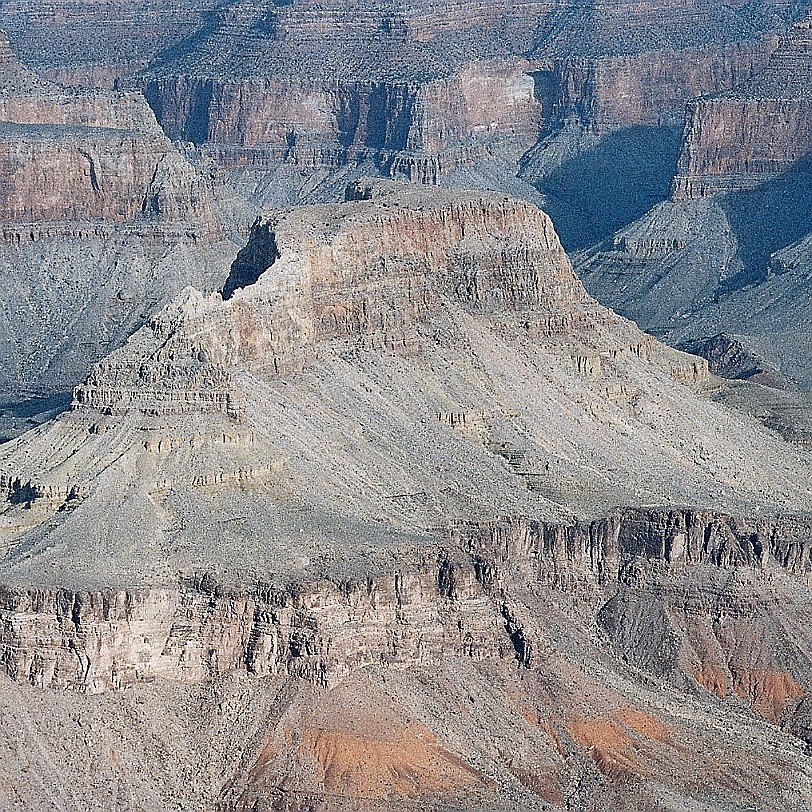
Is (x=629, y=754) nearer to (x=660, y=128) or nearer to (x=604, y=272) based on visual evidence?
(x=604, y=272)

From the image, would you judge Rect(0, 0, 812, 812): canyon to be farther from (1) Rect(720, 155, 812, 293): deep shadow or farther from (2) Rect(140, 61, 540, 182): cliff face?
(2) Rect(140, 61, 540, 182): cliff face

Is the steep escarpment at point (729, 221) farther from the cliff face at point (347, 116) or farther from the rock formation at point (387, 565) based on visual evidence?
the rock formation at point (387, 565)

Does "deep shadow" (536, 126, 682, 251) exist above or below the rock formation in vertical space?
above

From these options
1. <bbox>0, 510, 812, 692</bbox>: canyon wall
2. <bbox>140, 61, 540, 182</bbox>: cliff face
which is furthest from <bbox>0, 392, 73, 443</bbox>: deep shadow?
<bbox>140, 61, 540, 182</bbox>: cliff face

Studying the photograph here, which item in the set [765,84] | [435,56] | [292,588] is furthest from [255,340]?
[435,56]

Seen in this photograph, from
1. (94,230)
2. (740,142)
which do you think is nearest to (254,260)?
(94,230)

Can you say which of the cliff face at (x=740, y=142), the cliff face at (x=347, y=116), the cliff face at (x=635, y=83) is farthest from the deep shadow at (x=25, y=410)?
the cliff face at (x=635, y=83)
